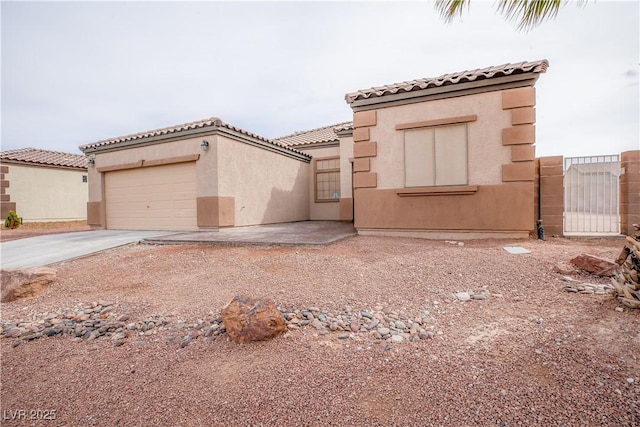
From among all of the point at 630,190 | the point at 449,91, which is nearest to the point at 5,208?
the point at 449,91

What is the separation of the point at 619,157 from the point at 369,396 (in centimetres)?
838

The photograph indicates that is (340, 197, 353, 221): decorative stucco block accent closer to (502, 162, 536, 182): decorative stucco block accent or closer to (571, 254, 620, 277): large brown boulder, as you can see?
(502, 162, 536, 182): decorative stucco block accent

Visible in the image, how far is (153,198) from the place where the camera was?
1020cm

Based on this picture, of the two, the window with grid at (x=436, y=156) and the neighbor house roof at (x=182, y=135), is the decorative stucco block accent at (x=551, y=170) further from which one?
the neighbor house roof at (x=182, y=135)

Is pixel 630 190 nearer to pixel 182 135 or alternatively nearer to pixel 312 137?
pixel 312 137

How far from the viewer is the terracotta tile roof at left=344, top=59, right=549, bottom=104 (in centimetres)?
612

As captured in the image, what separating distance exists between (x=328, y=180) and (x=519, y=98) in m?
8.39

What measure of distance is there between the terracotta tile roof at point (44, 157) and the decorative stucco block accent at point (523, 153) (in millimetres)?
20643

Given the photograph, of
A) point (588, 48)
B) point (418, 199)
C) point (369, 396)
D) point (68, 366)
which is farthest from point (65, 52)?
point (588, 48)

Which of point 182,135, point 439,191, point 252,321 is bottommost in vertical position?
point 252,321

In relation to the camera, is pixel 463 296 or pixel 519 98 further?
pixel 519 98

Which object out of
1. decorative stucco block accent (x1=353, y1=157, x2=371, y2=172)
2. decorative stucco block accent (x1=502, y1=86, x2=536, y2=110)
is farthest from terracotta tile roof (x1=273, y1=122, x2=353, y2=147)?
decorative stucco block accent (x1=502, y1=86, x2=536, y2=110)

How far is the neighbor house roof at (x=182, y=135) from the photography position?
8.95 meters

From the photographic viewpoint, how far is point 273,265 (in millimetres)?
4754
